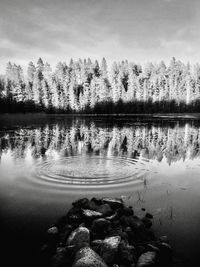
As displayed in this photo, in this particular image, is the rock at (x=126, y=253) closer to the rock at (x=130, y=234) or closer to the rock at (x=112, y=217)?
the rock at (x=130, y=234)

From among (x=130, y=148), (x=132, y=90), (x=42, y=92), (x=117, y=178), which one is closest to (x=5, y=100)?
(x=42, y=92)

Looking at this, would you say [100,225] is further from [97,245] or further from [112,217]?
[97,245]

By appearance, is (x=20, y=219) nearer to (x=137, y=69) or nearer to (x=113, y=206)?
(x=113, y=206)

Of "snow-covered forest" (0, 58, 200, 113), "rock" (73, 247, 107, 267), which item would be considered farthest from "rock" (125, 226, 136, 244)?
"snow-covered forest" (0, 58, 200, 113)

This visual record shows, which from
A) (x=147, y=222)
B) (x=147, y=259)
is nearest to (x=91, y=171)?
(x=147, y=222)

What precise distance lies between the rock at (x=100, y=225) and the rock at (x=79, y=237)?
1.47ft

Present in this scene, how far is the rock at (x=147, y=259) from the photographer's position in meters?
5.34

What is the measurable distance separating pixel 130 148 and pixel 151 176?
26.3 ft

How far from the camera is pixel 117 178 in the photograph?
39.0 feet

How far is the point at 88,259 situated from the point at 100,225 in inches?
64.6

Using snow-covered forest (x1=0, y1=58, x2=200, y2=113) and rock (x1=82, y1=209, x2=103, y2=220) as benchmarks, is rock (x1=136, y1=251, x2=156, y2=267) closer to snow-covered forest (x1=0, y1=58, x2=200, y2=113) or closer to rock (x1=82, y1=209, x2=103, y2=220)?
rock (x1=82, y1=209, x2=103, y2=220)

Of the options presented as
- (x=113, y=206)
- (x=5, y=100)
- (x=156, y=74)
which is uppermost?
(x=156, y=74)

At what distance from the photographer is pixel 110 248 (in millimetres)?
5668

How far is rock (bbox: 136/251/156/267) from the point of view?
534cm
